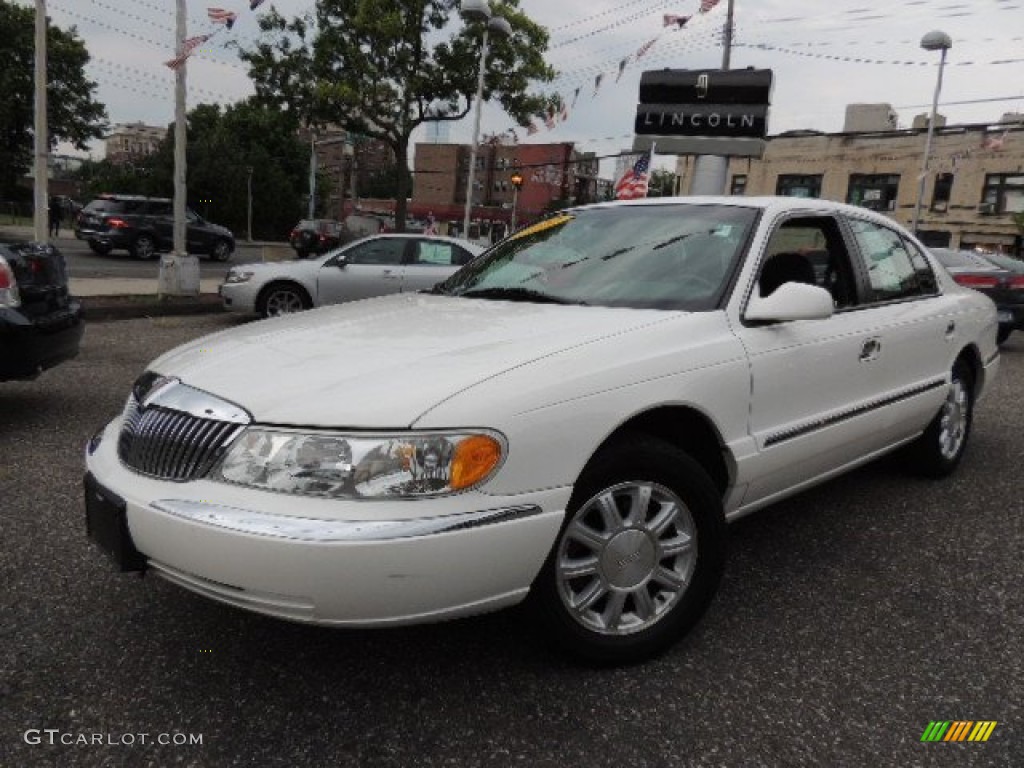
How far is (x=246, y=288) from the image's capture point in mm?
10375

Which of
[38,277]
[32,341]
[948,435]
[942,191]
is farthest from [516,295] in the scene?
[942,191]

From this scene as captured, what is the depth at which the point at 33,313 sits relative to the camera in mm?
4633

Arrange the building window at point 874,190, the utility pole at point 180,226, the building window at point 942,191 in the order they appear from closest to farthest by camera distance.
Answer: the utility pole at point 180,226
the building window at point 942,191
the building window at point 874,190

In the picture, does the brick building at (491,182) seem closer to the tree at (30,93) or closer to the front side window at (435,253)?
the tree at (30,93)

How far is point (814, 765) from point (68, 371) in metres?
6.43

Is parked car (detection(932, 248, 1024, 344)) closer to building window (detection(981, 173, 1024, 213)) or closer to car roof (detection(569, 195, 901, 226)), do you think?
car roof (detection(569, 195, 901, 226))

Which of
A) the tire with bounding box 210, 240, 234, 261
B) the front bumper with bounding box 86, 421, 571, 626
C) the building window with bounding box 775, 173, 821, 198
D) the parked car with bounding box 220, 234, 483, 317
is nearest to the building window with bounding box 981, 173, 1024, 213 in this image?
the building window with bounding box 775, 173, 821, 198

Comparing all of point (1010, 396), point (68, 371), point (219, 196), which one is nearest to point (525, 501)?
point (68, 371)

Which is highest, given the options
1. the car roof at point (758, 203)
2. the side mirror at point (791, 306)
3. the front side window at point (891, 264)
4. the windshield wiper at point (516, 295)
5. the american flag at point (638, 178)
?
the american flag at point (638, 178)

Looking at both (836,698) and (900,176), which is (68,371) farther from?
(900,176)

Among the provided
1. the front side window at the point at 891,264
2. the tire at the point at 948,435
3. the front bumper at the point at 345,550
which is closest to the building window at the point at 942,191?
the tire at the point at 948,435

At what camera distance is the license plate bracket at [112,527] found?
213cm

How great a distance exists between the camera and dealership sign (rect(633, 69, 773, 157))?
13141mm

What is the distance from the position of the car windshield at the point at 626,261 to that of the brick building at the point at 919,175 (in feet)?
109
